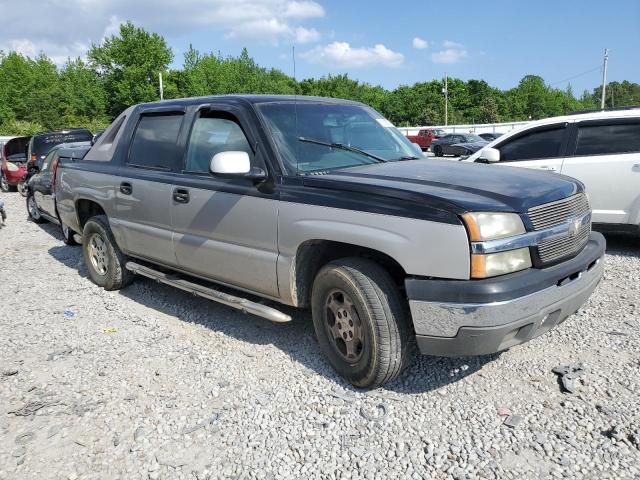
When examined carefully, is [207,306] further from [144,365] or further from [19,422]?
[19,422]

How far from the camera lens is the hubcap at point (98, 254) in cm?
571

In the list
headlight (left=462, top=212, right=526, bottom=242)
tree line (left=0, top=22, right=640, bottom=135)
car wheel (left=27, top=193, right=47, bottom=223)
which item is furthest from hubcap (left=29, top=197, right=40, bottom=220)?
tree line (left=0, top=22, right=640, bottom=135)

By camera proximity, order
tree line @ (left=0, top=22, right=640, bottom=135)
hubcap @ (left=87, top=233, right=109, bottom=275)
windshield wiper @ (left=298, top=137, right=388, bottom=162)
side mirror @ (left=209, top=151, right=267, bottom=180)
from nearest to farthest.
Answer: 1. side mirror @ (left=209, top=151, right=267, bottom=180)
2. windshield wiper @ (left=298, top=137, right=388, bottom=162)
3. hubcap @ (left=87, top=233, right=109, bottom=275)
4. tree line @ (left=0, top=22, right=640, bottom=135)

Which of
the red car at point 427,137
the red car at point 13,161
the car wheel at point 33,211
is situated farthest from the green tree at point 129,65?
the car wheel at point 33,211

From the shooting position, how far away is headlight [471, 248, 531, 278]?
9.20ft

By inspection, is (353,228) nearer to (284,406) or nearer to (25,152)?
(284,406)

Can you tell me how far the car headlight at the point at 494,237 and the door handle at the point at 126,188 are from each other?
334 cm

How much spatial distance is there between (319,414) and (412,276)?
40.0 inches

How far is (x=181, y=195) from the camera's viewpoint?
14.1 feet

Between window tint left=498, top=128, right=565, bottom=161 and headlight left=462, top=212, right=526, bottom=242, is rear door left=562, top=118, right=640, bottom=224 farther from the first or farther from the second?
headlight left=462, top=212, right=526, bottom=242

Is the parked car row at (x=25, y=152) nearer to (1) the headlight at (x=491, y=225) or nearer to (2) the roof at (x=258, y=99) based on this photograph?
(2) the roof at (x=258, y=99)

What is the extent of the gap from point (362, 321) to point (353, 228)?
572 mm

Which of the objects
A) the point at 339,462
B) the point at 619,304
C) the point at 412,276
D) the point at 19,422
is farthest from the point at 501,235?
the point at 19,422

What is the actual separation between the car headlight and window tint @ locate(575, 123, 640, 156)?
4.39m
